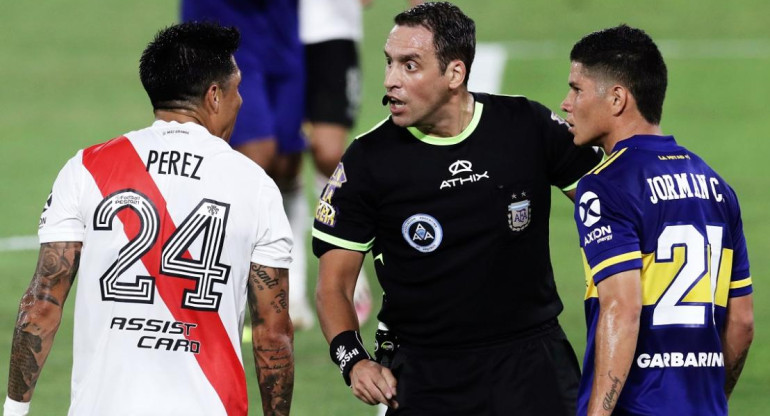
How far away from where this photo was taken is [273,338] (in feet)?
17.7

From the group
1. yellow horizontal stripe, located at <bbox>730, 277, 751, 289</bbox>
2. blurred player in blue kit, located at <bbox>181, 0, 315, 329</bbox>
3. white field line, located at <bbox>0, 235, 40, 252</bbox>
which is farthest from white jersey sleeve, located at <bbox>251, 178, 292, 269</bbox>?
white field line, located at <bbox>0, 235, 40, 252</bbox>

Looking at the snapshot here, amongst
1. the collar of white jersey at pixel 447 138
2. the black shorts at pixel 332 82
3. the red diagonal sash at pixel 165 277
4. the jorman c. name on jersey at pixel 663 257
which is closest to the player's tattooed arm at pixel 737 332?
the jorman c. name on jersey at pixel 663 257

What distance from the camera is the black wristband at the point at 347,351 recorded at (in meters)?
5.79

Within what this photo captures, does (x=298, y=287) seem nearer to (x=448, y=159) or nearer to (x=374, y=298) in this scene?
(x=374, y=298)

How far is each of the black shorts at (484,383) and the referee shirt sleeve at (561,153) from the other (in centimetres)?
65

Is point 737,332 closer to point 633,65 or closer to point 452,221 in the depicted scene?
point 633,65

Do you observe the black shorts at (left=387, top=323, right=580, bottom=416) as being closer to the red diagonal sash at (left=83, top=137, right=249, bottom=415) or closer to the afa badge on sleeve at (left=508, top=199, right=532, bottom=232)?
the afa badge on sleeve at (left=508, top=199, right=532, bottom=232)

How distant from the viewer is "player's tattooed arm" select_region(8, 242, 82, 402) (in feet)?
17.0

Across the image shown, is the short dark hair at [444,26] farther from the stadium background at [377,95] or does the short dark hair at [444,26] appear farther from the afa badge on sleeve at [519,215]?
the stadium background at [377,95]

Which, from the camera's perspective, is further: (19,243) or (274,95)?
(19,243)

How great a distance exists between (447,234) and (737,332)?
1.16m

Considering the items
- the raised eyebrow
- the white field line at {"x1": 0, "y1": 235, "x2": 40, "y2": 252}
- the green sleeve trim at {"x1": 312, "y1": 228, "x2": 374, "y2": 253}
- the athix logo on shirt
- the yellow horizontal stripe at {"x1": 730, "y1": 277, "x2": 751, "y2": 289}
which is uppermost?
the raised eyebrow

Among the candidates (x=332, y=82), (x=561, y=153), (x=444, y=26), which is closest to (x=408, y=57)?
(x=444, y=26)

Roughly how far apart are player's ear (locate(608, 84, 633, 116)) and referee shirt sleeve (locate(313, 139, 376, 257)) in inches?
41.7
